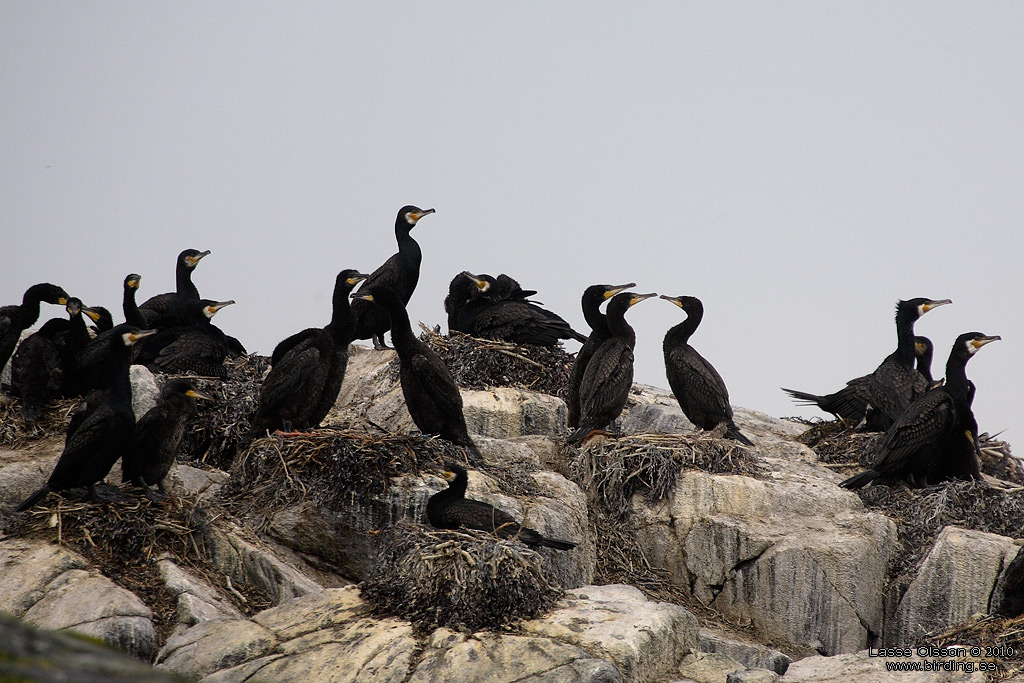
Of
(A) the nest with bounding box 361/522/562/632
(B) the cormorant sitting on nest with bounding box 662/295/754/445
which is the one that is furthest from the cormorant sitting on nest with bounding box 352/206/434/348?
(A) the nest with bounding box 361/522/562/632

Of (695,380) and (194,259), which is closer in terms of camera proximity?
(695,380)

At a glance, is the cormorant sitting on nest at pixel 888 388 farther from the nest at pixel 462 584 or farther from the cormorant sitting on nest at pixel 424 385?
the nest at pixel 462 584

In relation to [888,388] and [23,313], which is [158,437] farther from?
[888,388]

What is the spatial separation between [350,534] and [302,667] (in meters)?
2.58

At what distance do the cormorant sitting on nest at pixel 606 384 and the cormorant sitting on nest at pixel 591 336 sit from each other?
1.44 ft

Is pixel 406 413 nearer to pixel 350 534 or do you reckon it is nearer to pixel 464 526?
pixel 350 534

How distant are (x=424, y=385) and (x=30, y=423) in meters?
3.96

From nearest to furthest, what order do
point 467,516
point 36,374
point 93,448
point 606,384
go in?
point 467,516, point 93,448, point 36,374, point 606,384

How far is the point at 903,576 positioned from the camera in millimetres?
9578

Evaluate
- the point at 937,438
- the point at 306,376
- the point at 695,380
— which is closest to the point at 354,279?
the point at 306,376

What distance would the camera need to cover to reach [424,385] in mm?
9211

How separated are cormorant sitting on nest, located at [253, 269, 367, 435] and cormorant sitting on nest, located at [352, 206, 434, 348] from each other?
9.16ft

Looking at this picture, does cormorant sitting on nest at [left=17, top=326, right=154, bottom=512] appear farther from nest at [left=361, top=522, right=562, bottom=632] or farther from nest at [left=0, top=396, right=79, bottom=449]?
nest at [left=361, top=522, right=562, bottom=632]

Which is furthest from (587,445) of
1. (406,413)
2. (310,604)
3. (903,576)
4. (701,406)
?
(310,604)
